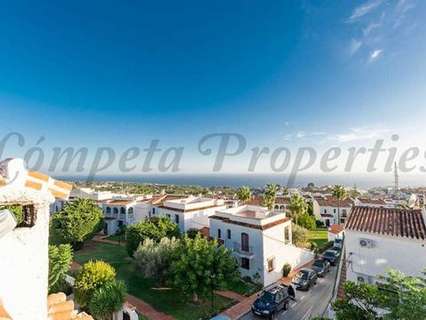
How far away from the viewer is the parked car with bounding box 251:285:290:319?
55.7ft

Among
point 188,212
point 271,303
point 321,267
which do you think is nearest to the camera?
point 271,303

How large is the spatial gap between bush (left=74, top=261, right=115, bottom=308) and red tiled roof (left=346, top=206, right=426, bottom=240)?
47.9 feet

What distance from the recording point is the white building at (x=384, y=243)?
13703 mm

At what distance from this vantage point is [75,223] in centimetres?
3209

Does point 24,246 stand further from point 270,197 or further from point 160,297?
point 270,197

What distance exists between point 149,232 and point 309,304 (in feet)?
47.8

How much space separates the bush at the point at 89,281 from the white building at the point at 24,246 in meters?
14.7

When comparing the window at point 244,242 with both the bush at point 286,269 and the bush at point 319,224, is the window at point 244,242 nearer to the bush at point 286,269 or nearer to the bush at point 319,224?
the bush at point 286,269

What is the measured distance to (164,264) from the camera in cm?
2097

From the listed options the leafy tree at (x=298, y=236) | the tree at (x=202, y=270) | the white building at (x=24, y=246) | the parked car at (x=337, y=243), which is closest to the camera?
→ the white building at (x=24, y=246)

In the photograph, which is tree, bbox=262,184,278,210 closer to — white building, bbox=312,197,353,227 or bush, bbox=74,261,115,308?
white building, bbox=312,197,353,227

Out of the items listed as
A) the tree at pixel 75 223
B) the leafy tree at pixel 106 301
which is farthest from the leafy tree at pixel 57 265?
the tree at pixel 75 223

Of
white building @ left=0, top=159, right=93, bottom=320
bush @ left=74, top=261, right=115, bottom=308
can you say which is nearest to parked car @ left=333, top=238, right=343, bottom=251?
bush @ left=74, top=261, right=115, bottom=308

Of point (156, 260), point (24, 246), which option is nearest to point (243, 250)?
point (156, 260)
